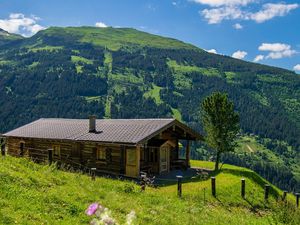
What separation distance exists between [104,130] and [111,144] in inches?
153

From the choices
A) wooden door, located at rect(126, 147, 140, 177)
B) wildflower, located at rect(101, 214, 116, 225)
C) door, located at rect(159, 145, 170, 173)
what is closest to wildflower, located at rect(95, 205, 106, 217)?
wildflower, located at rect(101, 214, 116, 225)

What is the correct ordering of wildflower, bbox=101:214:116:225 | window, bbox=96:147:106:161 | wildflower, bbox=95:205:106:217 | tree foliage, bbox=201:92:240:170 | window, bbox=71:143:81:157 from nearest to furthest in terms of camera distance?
wildflower, bbox=101:214:116:225
wildflower, bbox=95:205:106:217
window, bbox=96:147:106:161
window, bbox=71:143:81:157
tree foliage, bbox=201:92:240:170

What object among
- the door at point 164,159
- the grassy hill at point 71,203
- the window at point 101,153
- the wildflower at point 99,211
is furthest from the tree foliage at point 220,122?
the wildflower at point 99,211

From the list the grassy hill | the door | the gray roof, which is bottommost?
the door

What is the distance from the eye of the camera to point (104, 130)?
119 feet

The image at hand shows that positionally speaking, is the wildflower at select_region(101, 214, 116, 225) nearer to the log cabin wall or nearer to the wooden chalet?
the wooden chalet

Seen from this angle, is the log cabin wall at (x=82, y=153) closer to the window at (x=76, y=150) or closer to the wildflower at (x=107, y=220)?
the window at (x=76, y=150)

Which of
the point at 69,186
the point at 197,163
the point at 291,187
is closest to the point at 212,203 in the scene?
the point at 69,186

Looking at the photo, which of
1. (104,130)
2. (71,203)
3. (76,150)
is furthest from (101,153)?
(71,203)

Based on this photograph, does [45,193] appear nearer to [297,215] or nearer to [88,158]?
[297,215]

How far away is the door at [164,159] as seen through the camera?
35562 mm

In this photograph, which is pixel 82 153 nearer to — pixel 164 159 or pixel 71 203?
pixel 164 159

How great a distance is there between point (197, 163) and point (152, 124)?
517 inches

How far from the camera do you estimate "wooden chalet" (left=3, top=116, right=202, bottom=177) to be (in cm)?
3231
